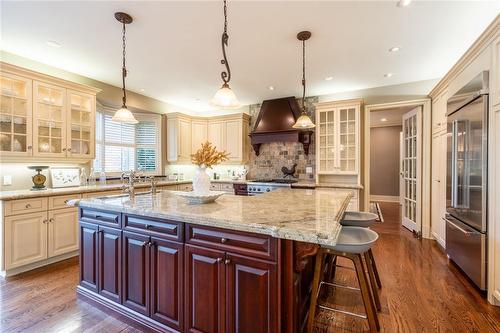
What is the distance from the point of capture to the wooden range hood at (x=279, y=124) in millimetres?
4766

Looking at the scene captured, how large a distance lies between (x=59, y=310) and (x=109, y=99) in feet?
11.2

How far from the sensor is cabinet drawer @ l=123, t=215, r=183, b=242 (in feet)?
5.35

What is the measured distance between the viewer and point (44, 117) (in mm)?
3174

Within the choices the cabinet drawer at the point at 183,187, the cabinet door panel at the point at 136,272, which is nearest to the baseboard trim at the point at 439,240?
the cabinet door panel at the point at 136,272

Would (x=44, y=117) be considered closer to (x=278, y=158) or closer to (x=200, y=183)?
(x=200, y=183)

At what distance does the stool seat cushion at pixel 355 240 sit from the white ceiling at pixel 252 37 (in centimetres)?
206

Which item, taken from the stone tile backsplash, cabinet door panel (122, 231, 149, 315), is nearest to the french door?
the stone tile backsplash

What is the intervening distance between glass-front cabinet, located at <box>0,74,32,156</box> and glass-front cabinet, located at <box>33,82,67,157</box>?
0.07 m

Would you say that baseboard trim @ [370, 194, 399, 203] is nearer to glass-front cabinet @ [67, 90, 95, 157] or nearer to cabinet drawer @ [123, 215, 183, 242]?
cabinet drawer @ [123, 215, 183, 242]

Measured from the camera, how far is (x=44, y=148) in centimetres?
317

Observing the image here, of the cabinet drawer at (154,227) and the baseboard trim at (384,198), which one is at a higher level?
the cabinet drawer at (154,227)

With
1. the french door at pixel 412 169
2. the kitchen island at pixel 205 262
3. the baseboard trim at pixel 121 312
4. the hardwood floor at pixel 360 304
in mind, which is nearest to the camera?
the kitchen island at pixel 205 262

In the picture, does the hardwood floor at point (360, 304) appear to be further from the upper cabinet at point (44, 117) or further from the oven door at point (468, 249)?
the upper cabinet at point (44, 117)

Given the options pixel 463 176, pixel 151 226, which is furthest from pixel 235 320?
pixel 463 176
